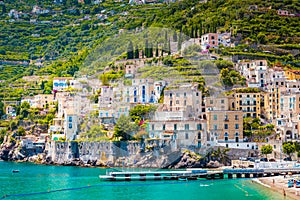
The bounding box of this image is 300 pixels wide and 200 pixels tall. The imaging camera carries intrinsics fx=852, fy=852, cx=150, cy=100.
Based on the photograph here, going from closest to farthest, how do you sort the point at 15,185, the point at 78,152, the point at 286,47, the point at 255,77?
the point at 15,185, the point at 78,152, the point at 255,77, the point at 286,47

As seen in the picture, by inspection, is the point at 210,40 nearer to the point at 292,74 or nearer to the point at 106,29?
the point at 292,74

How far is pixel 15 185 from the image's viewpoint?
188 ft

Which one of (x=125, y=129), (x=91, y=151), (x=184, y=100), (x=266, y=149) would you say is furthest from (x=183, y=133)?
(x=91, y=151)

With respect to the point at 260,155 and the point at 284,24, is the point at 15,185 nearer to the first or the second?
the point at 260,155

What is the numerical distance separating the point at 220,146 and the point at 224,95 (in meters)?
6.18

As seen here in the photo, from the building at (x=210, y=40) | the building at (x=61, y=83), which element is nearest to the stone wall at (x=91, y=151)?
the building at (x=61, y=83)

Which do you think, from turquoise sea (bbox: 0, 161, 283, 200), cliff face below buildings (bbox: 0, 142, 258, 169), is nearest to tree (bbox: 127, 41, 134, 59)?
cliff face below buildings (bbox: 0, 142, 258, 169)

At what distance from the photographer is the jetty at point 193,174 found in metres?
58.3

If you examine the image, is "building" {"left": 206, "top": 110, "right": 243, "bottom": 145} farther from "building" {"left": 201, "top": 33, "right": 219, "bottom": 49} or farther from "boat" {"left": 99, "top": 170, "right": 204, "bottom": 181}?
"building" {"left": 201, "top": 33, "right": 219, "bottom": 49}

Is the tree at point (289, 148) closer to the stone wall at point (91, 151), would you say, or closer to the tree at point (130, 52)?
the stone wall at point (91, 151)

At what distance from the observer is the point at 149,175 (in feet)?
193

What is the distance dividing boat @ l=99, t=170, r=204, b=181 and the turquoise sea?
0.91 metres

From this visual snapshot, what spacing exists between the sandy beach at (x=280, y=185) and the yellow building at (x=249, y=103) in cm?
1114

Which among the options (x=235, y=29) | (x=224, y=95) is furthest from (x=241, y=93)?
(x=235, y=29)
